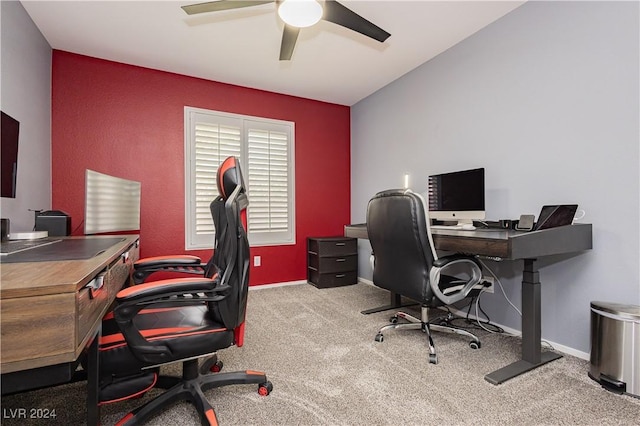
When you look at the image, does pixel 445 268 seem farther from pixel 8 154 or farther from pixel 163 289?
pixel 8 154

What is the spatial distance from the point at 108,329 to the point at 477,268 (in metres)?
2.24

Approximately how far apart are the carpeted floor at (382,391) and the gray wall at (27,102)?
5.18ft

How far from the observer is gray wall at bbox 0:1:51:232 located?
2.19 meters

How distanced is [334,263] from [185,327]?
2.87 meters

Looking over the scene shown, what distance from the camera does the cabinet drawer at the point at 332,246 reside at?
13.4 ft

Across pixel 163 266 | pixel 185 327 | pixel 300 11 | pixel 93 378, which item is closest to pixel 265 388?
pixel 185 327

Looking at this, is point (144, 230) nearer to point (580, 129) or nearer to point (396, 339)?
point (396, 339)

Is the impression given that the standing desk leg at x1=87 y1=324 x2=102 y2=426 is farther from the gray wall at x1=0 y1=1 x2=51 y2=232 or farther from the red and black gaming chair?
the gray wall at x1=0 y1=1 x2=51 y2=232

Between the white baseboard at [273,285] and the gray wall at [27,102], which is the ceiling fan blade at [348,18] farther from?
the white baseboard at [273,285]

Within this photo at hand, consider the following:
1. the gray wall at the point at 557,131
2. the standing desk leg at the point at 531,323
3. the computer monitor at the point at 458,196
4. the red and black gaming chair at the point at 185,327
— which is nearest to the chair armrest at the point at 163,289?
the red and black gaming chair at the point at 185,327

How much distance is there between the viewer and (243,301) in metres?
1.45

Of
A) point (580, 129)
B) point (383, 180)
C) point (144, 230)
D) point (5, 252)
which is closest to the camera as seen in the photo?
point (5, 252)

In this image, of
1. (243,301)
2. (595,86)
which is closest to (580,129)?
(595,86)

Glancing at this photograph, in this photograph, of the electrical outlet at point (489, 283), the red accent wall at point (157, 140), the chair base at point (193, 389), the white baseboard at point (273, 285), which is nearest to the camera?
the chair base at point (193, 389)
